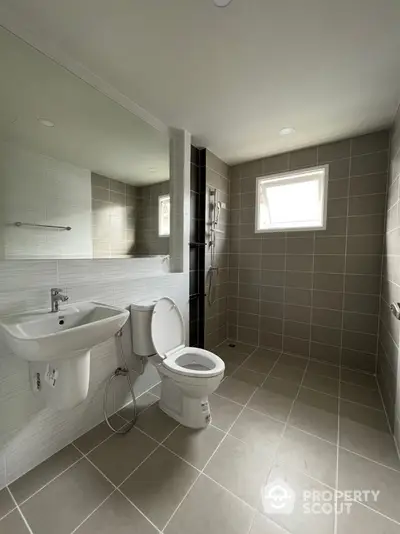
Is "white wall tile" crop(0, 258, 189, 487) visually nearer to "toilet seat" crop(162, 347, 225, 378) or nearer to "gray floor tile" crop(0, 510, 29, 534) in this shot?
"gray floor tile" crop(0, 510, 29, 534)

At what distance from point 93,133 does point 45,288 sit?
1161mm

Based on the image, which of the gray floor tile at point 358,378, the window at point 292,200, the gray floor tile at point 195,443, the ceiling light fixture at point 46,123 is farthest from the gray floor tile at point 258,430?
the ceiling light fixture at point 46,123

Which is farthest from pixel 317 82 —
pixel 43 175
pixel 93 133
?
pixel 43 175

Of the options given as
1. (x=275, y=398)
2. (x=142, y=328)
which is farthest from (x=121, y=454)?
(x=275, y=398)

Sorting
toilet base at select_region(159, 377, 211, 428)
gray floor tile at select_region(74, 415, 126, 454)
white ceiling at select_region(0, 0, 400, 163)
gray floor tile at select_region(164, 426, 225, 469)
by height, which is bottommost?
gray floor tile at select_region(74, 415, 126, 454)

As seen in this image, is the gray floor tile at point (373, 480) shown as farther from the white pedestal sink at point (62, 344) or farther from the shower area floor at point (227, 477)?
the white pedestal sink at point (62, 344)

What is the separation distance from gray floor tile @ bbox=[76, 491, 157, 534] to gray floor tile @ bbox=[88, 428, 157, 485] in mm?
116

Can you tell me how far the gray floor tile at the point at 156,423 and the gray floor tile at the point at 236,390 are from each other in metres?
0.51

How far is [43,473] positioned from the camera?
1.23 metres

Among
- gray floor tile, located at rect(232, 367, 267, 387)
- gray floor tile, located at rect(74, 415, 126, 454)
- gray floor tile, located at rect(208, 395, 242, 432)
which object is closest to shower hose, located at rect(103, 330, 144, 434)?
gray floor tile, located at rect(74, 415, 126, 454)

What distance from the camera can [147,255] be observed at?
197cm

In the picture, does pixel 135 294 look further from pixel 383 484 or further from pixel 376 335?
pixel 376 335

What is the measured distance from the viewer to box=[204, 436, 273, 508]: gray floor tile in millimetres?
1148

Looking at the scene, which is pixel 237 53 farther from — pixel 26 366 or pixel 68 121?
pixel 26 366
